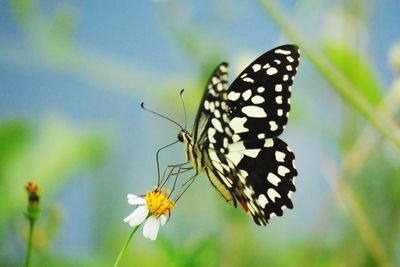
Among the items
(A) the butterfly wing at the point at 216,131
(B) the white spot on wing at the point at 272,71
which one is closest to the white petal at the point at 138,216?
(A) the butterfly wing at the point at 216,131

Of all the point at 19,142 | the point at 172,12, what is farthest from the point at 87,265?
the point at 172,12

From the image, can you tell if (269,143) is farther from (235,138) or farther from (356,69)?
(356,69)

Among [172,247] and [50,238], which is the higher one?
[50,238]

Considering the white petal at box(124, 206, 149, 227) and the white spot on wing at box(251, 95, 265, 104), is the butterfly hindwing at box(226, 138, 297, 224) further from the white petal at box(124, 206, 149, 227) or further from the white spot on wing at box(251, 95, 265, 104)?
the white petal at box(124, 206, 149, 227)

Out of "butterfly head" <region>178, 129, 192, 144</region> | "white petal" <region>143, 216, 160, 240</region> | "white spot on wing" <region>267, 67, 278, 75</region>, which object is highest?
"white spot on wing" <region>267, 67, 278, 75</region>

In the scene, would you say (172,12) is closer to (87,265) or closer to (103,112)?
(103,112)

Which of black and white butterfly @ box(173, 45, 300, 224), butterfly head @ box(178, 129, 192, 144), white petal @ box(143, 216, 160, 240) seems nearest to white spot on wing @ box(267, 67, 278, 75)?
black and white butterfly @ box(173, 45, 300, 224)

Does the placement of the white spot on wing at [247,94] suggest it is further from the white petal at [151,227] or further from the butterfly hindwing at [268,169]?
the white petal at [151,227]
